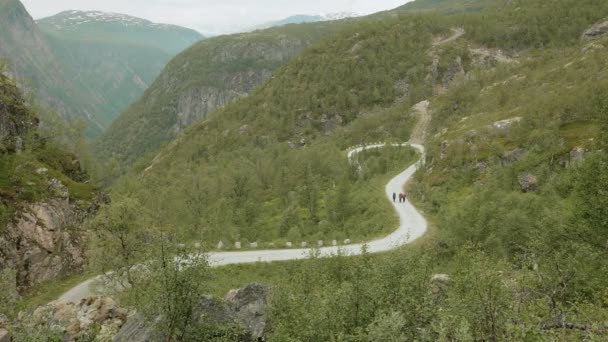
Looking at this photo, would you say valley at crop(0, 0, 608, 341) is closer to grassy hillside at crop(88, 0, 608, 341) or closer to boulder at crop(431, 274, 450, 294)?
grassy hillside at crop(88, 0, 608, 341)

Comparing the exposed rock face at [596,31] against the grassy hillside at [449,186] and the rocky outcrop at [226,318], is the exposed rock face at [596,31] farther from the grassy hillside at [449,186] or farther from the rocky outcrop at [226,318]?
the rocky outcrop at [226,318]

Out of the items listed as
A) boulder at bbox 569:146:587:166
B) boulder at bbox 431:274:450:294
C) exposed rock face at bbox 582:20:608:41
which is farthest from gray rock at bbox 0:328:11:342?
exposed rock face at bbox 582:20:608:41

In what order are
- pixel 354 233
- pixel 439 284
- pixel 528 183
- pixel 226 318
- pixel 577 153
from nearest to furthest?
pixel 226 318 → pixel 439 284 → pixel 577 153 → pixel 528 183 → pixel 354 233

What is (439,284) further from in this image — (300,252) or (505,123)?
(505,123)

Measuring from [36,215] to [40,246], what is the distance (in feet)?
11.9

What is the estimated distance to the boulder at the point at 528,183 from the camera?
4069 cm

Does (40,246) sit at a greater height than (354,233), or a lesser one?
greater

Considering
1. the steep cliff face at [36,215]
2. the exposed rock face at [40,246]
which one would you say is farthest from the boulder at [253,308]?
the exposed rock face at [40,246]

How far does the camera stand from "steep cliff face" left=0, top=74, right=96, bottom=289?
38406mm

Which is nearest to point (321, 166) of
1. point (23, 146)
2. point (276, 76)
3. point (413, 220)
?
point (413, 220)

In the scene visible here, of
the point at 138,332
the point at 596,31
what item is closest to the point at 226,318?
the point at 138,332

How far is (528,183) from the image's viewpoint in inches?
1624

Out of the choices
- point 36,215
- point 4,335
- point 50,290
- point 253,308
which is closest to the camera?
point 4,335

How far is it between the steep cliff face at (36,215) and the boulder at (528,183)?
41.0 m
